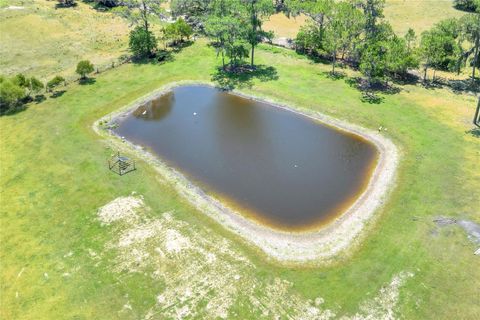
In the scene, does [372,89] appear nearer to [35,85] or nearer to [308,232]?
[308,232]

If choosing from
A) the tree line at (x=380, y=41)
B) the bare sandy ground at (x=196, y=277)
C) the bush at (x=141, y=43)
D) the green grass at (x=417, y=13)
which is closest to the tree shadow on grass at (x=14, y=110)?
the bush at (x=141, y=43)

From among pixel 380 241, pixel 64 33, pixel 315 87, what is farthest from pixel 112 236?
pixel 64 33

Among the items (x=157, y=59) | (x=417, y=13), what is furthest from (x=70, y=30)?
(x=417, y=13)

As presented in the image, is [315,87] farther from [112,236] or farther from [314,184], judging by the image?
[112,236]

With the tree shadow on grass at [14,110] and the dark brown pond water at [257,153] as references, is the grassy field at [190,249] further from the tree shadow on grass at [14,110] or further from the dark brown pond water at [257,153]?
the dark brown pond water at [257,153]

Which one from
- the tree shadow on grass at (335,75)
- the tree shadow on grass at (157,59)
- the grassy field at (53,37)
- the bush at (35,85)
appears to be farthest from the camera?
the tree shadow on grass at (157,59)

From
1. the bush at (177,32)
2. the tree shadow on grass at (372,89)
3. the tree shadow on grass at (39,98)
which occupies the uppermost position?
the bush at (177,32)
